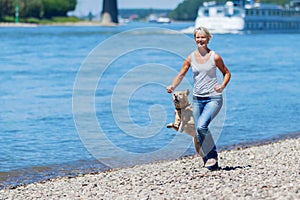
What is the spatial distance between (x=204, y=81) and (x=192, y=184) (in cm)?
135

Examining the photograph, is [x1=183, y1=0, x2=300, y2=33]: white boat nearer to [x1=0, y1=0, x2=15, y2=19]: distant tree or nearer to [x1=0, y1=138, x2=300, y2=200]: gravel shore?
[x1=0, y1=0, x2=15, y2=19]: distant tree

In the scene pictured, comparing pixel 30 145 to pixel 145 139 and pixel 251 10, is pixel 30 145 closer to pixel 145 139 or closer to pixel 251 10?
pixel 145 139

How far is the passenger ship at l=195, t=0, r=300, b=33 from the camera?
325 ft

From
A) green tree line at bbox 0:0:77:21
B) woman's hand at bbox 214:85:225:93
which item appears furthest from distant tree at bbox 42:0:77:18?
woman's hand at bbox 214:85:225:93

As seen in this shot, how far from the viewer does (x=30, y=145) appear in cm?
1688

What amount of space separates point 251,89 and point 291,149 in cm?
1835

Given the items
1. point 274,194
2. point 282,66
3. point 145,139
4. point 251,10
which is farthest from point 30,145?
point 251,10

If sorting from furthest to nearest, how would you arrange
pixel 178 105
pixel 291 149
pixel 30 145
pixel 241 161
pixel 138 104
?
1. pixel 138 104
2. pixel 30 145
3. pixel 291 149
4. pixel 241 161
5. pixel 178 105

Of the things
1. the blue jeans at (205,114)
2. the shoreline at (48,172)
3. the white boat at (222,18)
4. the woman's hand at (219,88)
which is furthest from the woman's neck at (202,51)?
the white boat at (222,18)

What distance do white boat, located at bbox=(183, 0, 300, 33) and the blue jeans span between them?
88501 millimetres

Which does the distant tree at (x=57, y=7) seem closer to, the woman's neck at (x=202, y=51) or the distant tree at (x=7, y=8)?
the distant tree at (x=7, y=8)

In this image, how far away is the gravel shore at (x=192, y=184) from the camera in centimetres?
836

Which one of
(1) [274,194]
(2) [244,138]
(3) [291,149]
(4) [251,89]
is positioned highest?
(1) [274,194]

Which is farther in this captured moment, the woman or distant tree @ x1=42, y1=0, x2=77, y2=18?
distant tree @ x1=42, y1=0, x2=77, y2=18
